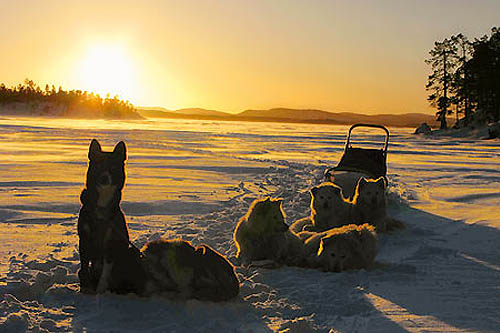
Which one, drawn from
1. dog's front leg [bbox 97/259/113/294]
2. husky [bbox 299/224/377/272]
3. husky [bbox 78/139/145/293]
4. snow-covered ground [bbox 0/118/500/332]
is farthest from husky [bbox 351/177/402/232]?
dog's front leg [bbox 97/259/113/294]

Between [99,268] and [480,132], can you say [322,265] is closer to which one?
[99,268]

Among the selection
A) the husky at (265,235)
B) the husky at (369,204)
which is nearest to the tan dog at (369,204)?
the husky at (369,204)

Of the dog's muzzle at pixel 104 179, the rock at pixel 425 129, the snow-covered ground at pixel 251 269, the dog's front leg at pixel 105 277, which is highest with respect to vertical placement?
the rock at pixel 425 129

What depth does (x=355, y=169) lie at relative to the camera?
815 cm

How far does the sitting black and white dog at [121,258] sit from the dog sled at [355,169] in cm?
438

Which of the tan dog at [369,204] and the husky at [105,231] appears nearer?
the husky at [105,231]

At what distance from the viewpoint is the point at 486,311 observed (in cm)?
371

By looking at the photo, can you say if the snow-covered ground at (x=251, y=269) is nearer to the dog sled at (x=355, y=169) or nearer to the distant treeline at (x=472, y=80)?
the dog sled at (x=355, y=169)

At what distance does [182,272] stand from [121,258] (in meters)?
0.49

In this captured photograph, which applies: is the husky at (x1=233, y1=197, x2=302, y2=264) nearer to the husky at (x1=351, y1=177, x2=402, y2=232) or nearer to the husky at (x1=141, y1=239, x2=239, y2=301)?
the husky at (x1=141, y1=239, x2=239, y2=301)

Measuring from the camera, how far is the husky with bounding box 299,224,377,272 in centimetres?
469

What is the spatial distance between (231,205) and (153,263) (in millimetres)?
4479

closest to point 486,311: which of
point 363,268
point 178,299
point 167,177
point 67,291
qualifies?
point 363,268

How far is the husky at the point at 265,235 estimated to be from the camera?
4938mm
